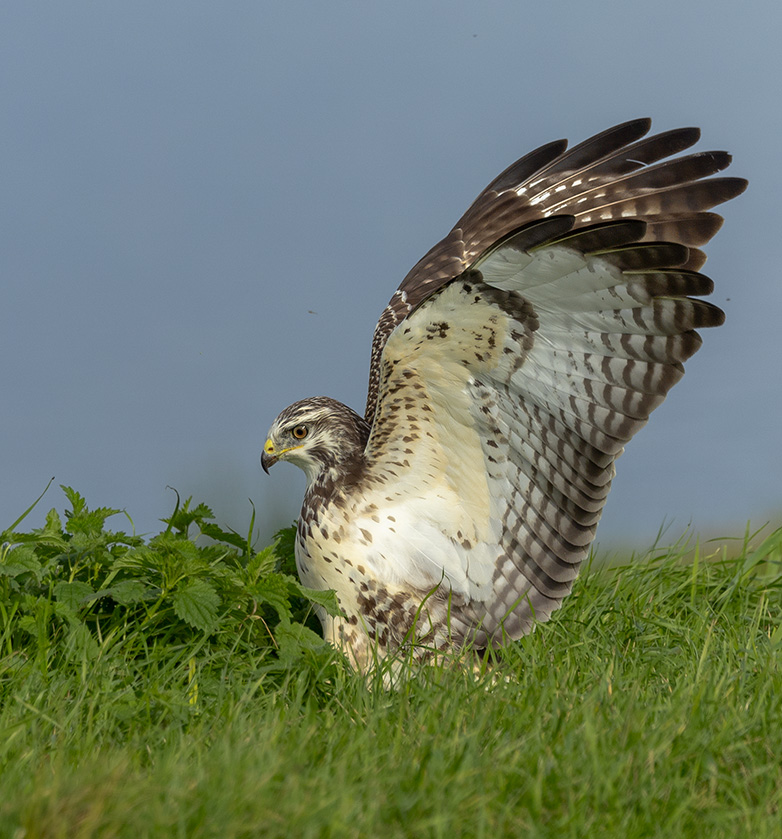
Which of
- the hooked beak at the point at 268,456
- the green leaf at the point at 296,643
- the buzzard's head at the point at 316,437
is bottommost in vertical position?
the green leaf at the point at 296,643

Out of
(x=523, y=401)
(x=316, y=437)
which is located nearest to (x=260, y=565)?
(x=316, y=437)

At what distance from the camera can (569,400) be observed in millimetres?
4621

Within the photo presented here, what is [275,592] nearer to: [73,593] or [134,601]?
[134,601]

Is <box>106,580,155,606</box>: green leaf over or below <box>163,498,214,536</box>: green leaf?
below

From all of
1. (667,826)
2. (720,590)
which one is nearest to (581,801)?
(667,826)

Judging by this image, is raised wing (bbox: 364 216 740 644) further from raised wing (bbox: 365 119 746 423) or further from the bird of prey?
raised wing (bbox: 365 119 746 423)

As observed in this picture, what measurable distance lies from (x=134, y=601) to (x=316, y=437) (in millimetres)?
1186

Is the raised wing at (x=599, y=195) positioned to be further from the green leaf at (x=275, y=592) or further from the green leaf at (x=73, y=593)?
the green leaf at (x=73, y=593)

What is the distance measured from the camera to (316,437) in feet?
16.3

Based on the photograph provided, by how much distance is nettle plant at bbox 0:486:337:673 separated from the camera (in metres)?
4.38

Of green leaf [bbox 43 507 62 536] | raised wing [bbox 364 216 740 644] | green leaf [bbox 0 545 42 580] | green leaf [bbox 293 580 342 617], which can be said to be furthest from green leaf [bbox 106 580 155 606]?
raised wing [bbox 364 216 740 644]

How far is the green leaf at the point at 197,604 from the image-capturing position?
4.31 meters

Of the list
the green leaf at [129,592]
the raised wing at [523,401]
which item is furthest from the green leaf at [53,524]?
the raised wing at [523,401]

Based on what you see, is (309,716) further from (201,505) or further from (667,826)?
(201,505)
